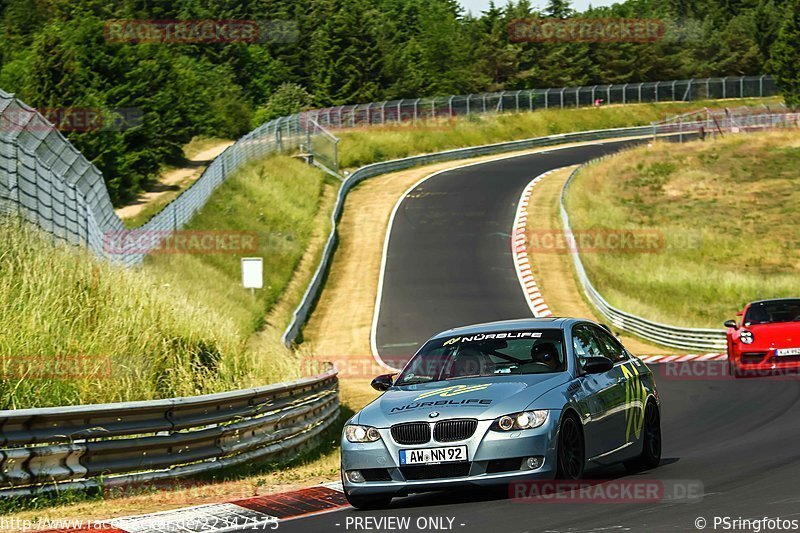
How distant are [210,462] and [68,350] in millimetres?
1960

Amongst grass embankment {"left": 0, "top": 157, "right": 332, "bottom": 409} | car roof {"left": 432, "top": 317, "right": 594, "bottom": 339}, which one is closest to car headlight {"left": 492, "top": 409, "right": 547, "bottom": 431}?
car roof {"left": 432, "top": 317, "right": 594, "bottom": 339}

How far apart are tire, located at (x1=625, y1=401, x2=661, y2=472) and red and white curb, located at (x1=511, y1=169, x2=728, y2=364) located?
17038 mm

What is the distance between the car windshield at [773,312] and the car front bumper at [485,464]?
44.4 ft

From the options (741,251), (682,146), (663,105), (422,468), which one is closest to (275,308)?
(741,251)

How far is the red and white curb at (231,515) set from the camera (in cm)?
840

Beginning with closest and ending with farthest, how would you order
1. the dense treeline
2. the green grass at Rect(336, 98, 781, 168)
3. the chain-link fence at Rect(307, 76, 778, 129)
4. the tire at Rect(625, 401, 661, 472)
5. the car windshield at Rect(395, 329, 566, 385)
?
1. the car windshield at Rect(395, 329, 566, 385)
2. the tire at Rect(625, 401, 661, 472)
3. the green grass at Rect(336, 98, 781, 168)
4. the dense treeline
5. the chain-link fence at Rect(307, 76, 778, 129)

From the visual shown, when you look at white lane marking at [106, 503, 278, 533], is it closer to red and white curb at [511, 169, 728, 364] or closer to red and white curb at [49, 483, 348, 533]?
red and white curb at [49, 483, 348, 533]

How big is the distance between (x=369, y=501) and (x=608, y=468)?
3.25 meters

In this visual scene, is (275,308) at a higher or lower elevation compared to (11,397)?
lower

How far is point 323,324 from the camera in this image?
117 ft

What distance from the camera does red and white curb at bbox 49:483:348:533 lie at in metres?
8.40

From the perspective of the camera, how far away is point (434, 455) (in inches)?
342

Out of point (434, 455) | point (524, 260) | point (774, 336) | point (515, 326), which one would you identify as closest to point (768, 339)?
point (774, 336)

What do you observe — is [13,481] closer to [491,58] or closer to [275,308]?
[275,308]
